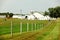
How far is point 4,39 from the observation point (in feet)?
56.7

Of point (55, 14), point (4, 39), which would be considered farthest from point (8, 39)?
point (55, 14)

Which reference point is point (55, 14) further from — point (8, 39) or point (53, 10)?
point (8, 39)

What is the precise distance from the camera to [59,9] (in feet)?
410

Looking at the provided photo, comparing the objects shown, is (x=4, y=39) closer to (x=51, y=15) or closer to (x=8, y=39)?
(x=8, y=39)

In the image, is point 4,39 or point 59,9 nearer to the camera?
point 4,39

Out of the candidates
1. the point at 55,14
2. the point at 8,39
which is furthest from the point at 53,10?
the point at 8,39

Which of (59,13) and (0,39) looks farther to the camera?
(59,13)

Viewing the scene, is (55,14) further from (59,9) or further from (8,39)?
(8,39)

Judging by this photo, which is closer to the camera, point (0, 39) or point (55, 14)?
point (0, 39)

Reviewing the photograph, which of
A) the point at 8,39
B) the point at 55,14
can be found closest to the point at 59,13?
the point at 55,14

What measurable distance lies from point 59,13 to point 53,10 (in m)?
4.25

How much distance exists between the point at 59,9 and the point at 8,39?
110m

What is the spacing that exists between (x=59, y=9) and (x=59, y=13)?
6.11 m

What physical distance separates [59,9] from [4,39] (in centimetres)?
10966
